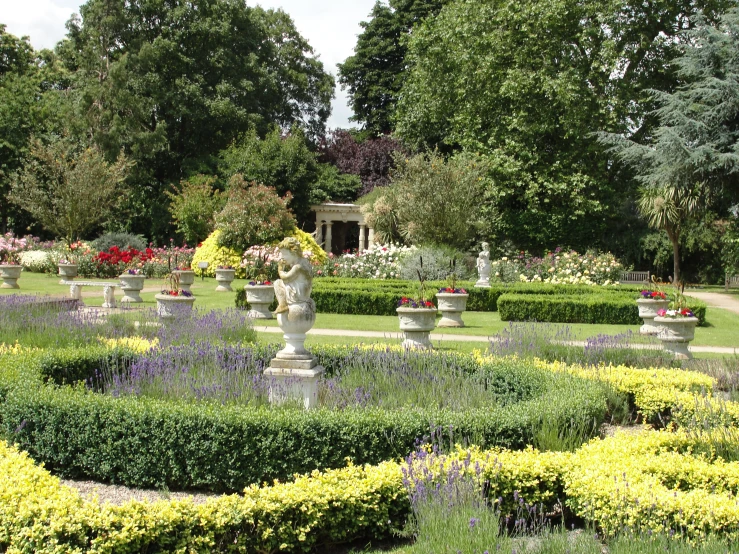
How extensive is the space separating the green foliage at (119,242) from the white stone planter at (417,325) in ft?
59.5

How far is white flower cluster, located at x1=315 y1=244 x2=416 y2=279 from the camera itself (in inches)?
837

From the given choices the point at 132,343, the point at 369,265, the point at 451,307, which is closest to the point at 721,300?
the point at 369,265

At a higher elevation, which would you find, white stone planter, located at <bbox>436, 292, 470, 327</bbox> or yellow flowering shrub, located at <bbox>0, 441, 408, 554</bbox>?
white stone planter, located at <bbox>436, 292, 470, 327</bbox>

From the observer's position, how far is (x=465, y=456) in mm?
4449

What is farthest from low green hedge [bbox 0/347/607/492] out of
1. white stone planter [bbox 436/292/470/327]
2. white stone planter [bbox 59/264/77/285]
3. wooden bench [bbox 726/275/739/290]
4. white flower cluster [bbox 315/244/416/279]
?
wooden bench [bbox 726/275/739/290]

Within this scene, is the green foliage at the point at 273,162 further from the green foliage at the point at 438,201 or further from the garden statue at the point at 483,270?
the garden statue at the point at 483,270

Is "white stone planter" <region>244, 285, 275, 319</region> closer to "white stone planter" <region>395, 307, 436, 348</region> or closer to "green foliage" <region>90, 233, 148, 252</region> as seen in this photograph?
"white stone planter" <region>395, 307, 436, 348</region>

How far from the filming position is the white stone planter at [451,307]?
45.9 feet

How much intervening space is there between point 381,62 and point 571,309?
2587cm

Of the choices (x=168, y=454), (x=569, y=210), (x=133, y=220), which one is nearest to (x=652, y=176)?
(x=569, y=210)

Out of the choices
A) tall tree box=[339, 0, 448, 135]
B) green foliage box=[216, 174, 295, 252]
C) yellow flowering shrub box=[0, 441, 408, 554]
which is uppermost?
tall tree box=[339, 0, 448, 135]

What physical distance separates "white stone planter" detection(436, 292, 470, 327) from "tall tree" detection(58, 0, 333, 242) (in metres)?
19.3

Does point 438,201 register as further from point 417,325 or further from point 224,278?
point 417,325

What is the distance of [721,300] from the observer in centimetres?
2156
